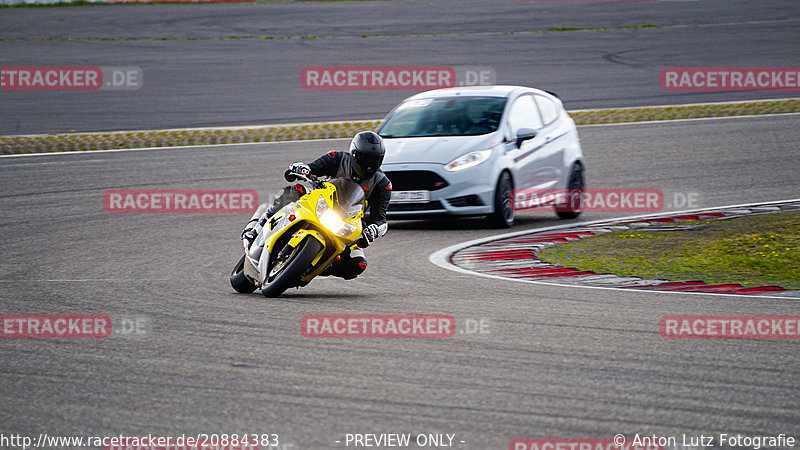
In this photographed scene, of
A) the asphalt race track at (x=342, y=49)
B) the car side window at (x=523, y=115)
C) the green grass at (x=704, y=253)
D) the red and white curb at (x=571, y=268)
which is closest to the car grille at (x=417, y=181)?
the red and white curb at (x=571, y=268)

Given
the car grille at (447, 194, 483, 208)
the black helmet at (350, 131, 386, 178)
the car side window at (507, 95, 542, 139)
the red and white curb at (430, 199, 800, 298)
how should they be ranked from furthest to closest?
the car side window at (507, 95, 542, 139), the car grille at (447, 194, 483, 208), the red and white curb at (430, 199, 800, 298), the black helmet at (350, 131, 386, 178)

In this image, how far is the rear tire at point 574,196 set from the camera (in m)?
15.8

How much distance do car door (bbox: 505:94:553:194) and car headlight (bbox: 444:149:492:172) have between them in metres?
0.44

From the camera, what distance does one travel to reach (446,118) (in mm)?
15398

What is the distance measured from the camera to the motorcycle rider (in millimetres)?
9766

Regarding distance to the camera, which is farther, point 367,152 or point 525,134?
point 525,134

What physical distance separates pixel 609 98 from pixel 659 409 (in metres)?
21.5

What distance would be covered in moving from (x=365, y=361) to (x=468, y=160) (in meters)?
7.53

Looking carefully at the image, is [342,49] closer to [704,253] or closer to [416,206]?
[416,206]

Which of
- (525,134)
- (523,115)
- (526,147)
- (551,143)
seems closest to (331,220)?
(525,134)

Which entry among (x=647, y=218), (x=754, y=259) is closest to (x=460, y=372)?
(x=754, y=259)

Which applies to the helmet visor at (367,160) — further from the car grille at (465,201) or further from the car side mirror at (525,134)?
the car side mirror at (525,134)

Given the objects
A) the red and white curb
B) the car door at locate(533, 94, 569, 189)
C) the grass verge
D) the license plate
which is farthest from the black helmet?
the grass verge

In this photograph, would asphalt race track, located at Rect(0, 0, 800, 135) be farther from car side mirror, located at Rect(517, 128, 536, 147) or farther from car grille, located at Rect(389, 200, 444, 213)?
car grille, located at Rect(389, 200, 444, 213)
